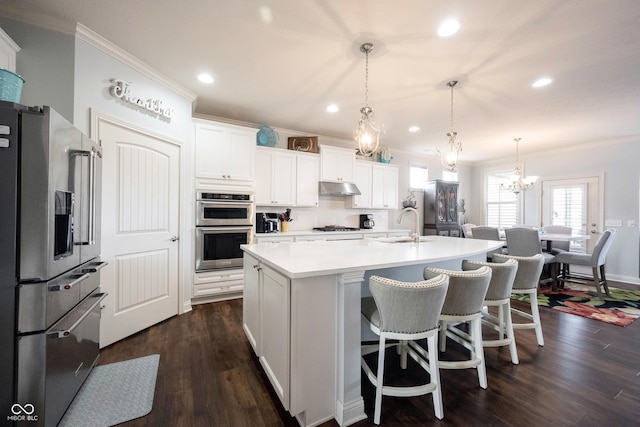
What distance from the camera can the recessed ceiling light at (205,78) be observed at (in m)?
2.83

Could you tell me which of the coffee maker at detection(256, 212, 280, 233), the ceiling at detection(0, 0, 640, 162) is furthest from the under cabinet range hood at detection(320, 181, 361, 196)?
the ceiling at detection(0, 0, 640, 162)

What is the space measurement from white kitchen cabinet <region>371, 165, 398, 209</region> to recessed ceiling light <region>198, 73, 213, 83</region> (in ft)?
11.0

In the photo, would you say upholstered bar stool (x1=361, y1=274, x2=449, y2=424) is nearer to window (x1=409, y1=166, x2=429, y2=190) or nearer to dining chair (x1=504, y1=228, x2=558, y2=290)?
dining chair (x1=504, y1=228, x2=558, y2=290)

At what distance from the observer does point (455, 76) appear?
9.11 feet

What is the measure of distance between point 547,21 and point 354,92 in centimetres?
179

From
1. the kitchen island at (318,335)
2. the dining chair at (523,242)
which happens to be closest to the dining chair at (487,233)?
the dining chair at (523,242)

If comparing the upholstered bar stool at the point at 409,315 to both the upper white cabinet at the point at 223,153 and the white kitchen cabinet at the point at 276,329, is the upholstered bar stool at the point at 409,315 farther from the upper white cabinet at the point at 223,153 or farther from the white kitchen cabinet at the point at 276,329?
the upper white cabinet at the point at 223,153

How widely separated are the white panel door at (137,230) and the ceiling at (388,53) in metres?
0.89

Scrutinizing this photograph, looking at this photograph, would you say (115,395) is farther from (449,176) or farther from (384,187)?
(449,176)

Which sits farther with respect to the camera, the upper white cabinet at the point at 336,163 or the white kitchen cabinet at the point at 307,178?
the upper white cabinet at the point at 336,163

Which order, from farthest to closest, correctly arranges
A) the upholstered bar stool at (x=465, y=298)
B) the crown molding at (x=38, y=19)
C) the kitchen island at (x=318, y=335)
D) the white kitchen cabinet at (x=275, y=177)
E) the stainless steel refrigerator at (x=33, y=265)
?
1. the white kitchen cabinet at (x=275, y=177)
2. the crown molding at (x=38, y=19)
3. the upholstered bar stool at (x=465, y=298)
4. the kitchen island at (x=318, y=335)
5. the stainless steel refrigerator at (x=33, y=265)

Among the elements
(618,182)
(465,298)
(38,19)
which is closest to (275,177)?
(38,19)

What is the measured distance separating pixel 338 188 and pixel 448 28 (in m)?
2.90

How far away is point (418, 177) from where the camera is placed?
252 inches
